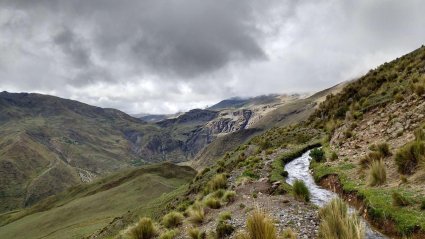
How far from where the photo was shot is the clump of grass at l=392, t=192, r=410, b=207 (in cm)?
1335

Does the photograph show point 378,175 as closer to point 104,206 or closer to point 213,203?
point 213,203

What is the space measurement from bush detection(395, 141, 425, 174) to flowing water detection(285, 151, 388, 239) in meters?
3.16

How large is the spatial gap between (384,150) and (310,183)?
4.75 meters

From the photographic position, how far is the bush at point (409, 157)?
15.8 metres

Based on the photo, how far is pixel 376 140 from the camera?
74.8ft

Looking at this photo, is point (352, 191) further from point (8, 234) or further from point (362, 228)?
→ point (8, 234)

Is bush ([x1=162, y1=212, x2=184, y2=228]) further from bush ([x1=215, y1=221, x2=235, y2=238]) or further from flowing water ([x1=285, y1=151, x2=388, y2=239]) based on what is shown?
flowing water ([x1=285, y1=151, x2=388, y2=239])

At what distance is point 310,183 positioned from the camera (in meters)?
22.1

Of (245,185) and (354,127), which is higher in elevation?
(354,127)

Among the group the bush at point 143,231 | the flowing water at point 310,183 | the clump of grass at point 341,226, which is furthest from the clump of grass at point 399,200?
the bush at point 143,231

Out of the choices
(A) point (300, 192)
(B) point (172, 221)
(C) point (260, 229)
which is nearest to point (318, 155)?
(A) point (300, 192)

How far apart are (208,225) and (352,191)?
7.02 metres

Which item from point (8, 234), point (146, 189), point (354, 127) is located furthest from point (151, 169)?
point (354, 127)

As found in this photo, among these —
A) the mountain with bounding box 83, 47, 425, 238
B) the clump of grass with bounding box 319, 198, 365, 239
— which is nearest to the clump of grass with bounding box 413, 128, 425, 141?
the mountain with bounding box 83, 47, 425, 238
